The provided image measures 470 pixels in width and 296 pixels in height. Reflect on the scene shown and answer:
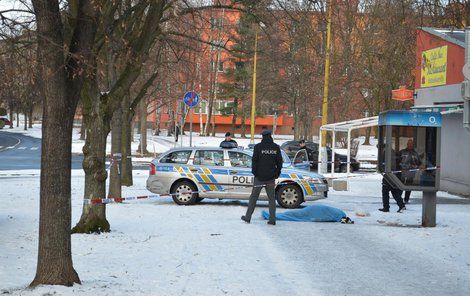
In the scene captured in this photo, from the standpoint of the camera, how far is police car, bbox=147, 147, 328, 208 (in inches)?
726

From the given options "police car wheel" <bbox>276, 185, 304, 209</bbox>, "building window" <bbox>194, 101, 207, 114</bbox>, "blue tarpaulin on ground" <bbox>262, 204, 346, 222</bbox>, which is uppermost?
"building window" <bbox>194, 101, 207, 114</bbox>

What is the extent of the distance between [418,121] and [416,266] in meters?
5.22

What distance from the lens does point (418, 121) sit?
1491 cm

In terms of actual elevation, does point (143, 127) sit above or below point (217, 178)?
above

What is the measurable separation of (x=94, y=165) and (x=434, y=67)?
1664 centimetres

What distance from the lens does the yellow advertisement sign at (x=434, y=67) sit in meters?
25.3

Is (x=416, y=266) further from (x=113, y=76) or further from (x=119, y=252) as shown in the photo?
(x=113, y=76)

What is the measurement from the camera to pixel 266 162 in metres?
14.7

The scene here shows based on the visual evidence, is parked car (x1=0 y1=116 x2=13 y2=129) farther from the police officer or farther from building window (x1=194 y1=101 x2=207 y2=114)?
the police officer

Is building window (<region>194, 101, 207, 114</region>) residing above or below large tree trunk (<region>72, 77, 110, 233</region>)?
above

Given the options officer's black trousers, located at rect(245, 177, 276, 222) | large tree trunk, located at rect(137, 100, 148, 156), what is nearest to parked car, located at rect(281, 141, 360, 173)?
large tree trunk, located at rect(137, 100, 148, 156)

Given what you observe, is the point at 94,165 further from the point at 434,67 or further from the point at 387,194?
the point at 434,67

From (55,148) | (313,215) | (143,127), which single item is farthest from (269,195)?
(143,127)

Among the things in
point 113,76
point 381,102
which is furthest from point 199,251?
point 381,102
